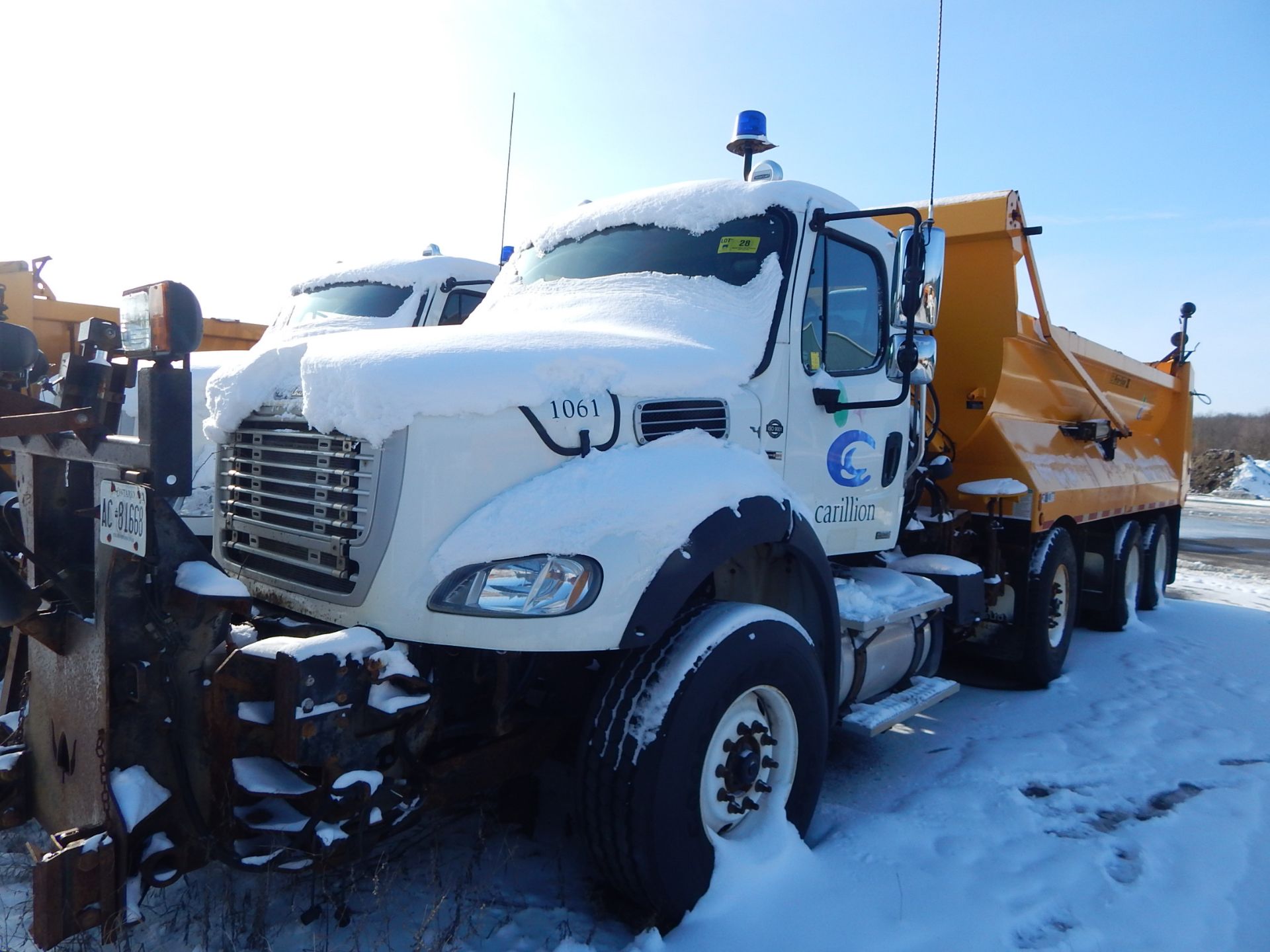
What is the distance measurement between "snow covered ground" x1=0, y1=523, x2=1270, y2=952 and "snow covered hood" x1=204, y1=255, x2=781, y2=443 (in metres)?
1.51

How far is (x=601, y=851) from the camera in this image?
8.99 ft

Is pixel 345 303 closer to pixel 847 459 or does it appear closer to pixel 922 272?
pixel 847 459

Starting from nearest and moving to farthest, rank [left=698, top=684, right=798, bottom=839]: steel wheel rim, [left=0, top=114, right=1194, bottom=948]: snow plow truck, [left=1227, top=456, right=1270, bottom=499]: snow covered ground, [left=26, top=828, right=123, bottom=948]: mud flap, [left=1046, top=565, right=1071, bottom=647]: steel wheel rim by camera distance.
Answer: [left=26, top=828, right=123, bottom=948]: mud flap → [left=0, top=114, right=1194, bottom=948]: snow plow truck → [left=698, top=684, right=798, bottom=839]: steel wheel rim → [left=1046, top=565, right=1071, bottom=647]: steel wheel rim → [left=1227, top=456, right=1270, bottom=499]: snow covered ground

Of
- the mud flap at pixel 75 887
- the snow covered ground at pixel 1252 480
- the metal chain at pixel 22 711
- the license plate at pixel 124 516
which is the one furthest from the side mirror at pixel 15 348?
the snow covered ground at pixel 1252 480

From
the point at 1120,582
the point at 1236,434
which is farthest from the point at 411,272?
the point at 1236,434

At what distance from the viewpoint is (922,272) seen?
12.1ft

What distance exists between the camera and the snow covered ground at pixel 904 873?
109 inches

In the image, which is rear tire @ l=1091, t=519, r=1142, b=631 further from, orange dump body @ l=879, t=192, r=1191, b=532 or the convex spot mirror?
the convex spot mirror

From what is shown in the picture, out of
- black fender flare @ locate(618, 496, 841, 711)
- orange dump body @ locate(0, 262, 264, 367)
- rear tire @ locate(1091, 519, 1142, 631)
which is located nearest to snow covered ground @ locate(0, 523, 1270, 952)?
black fender flare @ locate(618, 496, 841, 711)

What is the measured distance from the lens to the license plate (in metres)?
2.35

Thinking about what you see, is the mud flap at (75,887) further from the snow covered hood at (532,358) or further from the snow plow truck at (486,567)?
the snow covered hood at (532,358)

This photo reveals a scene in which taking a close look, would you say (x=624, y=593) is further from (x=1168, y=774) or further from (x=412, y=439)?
(x=1168, y=774)

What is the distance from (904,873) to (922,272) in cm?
232

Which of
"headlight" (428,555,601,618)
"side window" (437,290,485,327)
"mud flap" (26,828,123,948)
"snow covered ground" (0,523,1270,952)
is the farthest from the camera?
"side window" (437,290,485,327)
